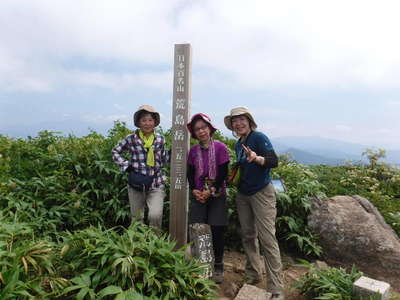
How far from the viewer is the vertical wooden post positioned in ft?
14.6

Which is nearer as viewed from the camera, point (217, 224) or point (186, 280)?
point (186, 280)

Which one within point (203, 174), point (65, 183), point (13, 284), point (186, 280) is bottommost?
point (186, 280)

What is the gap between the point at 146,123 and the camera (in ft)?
Result: 13.4

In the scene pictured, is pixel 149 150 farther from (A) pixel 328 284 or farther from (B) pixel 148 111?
(A) pixel 328 284

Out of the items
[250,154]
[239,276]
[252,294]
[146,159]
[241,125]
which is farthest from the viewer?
[239,276]

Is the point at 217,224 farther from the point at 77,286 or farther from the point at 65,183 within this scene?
the point at 65,183

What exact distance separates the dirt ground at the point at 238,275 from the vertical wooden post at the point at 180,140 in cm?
77

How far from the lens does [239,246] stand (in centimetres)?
512

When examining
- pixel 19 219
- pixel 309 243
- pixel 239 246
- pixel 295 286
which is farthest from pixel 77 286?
pixel 309 243

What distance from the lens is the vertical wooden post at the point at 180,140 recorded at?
4.44 metres

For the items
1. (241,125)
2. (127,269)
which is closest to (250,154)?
(241,125)

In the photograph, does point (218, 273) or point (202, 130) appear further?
point (218, 273)

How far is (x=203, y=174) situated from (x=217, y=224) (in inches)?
24.5

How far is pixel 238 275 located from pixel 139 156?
6.83ft
